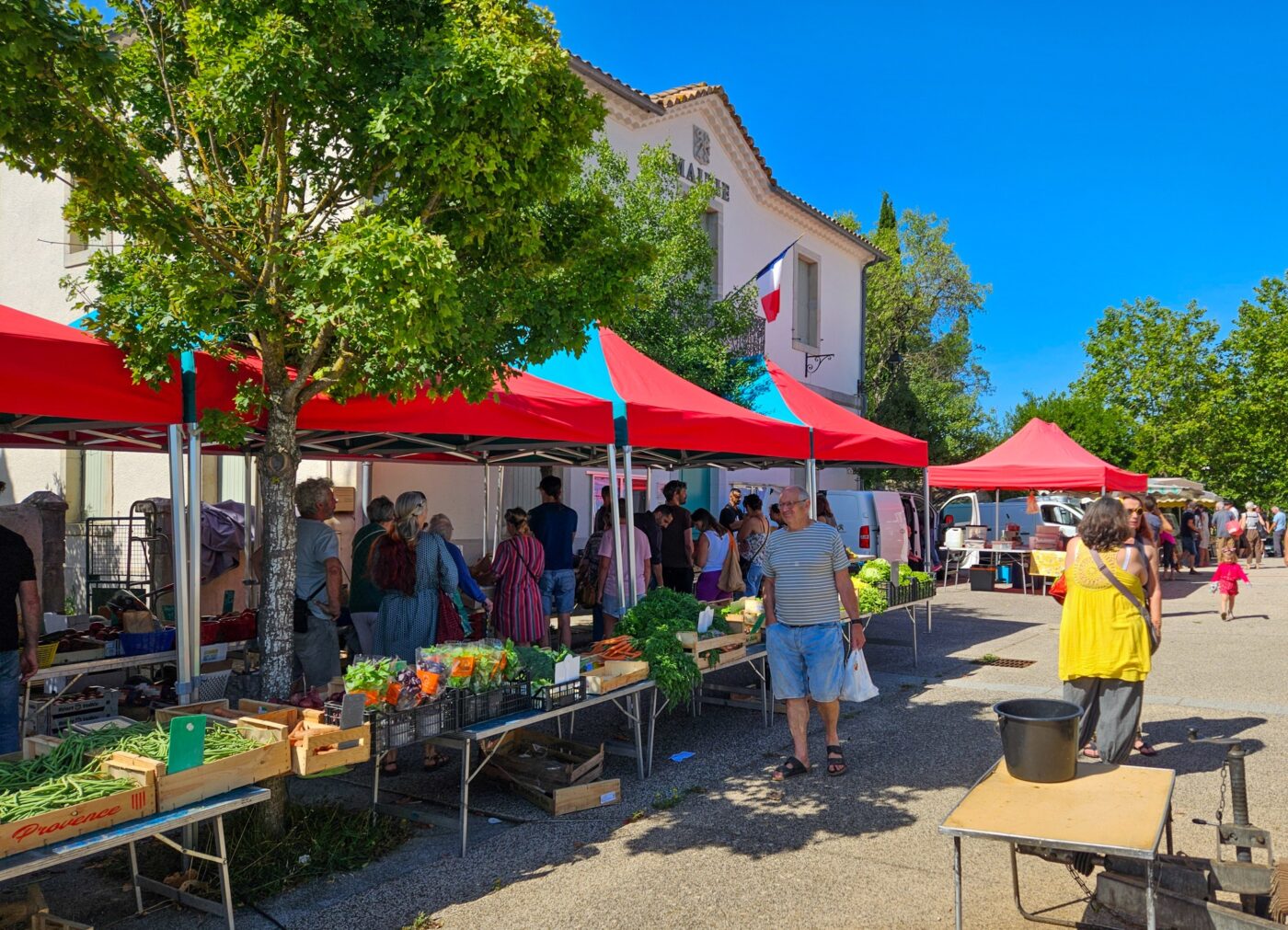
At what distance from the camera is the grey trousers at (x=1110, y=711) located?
5363 mm

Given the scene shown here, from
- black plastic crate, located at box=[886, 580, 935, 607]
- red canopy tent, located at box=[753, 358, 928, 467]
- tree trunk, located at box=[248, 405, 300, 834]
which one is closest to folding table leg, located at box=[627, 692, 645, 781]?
tree trunk, located at box=[248, 405, 300, 834]

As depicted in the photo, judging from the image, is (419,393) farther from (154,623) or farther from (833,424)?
(833,424)

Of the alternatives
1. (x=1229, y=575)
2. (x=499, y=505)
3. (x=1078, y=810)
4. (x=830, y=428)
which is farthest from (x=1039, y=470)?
(x=1078, y=810)

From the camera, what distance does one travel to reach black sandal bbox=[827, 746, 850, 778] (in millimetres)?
6145

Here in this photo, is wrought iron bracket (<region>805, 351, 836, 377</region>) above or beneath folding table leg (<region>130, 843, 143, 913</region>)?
above

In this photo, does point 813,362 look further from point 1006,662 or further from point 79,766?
point 79,766

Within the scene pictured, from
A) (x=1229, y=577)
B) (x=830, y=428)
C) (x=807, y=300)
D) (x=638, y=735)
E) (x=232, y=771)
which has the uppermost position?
(x=807, y=300)

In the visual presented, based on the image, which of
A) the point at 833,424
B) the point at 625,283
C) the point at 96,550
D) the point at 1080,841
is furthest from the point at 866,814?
the point at 96,550

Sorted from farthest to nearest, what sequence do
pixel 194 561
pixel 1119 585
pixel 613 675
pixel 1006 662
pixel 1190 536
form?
pixel 1190 536
pixel 1006 662
pixel 613 675
pixel 1119 585
pixel 194 561

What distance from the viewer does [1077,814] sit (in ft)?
11.2

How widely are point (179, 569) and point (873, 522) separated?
14377 millimetres

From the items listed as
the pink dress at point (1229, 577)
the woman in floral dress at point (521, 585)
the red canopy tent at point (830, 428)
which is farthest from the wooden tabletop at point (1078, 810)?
the pink dress at point (1229, 577)

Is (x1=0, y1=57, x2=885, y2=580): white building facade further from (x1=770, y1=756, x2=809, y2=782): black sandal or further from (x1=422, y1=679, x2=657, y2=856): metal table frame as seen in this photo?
(x1=770, y1=756, x2=809, y2=782): black sandal

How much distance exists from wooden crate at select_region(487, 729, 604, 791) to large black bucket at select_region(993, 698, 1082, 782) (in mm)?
2796
